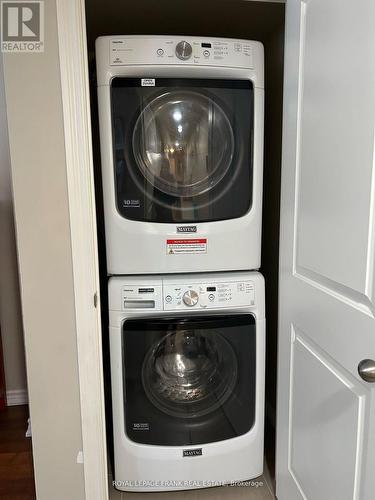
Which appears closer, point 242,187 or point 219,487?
point 242,187

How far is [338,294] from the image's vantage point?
986mm

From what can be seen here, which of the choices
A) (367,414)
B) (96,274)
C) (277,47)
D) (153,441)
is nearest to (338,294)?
(367,414)

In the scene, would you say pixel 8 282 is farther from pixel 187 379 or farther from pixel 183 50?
pixel 183 50

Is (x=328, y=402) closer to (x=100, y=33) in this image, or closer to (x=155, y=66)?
(x=155, y=66)

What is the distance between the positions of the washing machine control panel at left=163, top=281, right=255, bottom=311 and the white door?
0.50 ft

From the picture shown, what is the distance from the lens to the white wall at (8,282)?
6.58ft

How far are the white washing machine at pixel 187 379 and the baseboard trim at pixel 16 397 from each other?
0.95 m

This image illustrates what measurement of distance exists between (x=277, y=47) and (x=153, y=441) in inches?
69.7

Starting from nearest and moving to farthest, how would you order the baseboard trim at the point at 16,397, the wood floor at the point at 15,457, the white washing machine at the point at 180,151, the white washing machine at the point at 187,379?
the white washing machine at the point at 180,151, the white washing machine at the point at 187,379, the wood floor at the point at 15,457, the baseboard trim at the point at 16,397

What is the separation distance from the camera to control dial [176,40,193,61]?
1.30m

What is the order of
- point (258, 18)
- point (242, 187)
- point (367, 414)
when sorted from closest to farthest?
point (367, 414) < point (242, 187) < point (258, 18)
